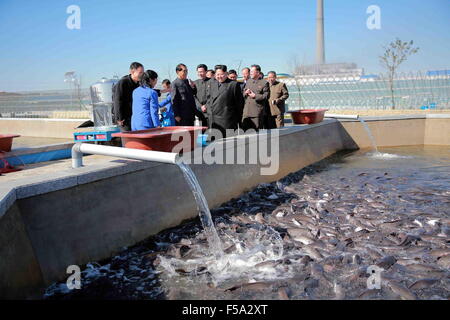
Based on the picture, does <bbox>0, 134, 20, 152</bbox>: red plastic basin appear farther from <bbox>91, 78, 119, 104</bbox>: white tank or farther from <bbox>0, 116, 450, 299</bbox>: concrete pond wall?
<bbox>91, 78, 119, 104</bbox>: white tank

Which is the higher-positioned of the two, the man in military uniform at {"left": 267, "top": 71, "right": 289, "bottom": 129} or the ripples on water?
the man in military uniform at {"left": 267, "top": 71, "right": 289, "bottom": 129}

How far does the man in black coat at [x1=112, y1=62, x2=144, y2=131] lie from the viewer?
7.99 metres

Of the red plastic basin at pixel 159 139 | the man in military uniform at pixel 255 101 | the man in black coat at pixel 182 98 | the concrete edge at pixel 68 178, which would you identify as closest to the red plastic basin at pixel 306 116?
the man in military uniform at pixel 255 101

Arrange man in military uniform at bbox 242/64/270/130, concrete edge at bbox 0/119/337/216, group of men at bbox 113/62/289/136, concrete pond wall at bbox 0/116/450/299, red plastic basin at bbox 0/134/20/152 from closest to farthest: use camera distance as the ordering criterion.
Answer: concrete pond wall at bbox 0/116/450/299 < concrete edge at bbox 0/119/337/216 < red plastic basin at bbox 0/134/20/152 < group of men at bbox 113/62/289/136 < man in military uniform at bbox 242/64/270/130

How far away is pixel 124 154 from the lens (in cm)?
564

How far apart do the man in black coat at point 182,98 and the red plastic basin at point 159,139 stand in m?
1.69

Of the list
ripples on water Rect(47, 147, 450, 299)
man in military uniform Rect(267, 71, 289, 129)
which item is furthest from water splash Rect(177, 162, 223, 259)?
man in military uniform Rect(267, 71, 289, 129)

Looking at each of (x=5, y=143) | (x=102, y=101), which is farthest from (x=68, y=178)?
(x=102, y=101)

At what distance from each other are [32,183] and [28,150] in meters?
3.71

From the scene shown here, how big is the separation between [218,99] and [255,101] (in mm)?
1508

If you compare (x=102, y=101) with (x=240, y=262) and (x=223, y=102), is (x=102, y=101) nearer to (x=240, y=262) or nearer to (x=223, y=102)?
(x=223, y=102)

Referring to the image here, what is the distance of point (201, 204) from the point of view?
24.6 feet

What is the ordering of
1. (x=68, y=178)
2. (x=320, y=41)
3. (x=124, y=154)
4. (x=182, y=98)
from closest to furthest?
(x=68, y=178) < (x=124, y=154) < (x=182, y=98) < (x=320, y=41)
